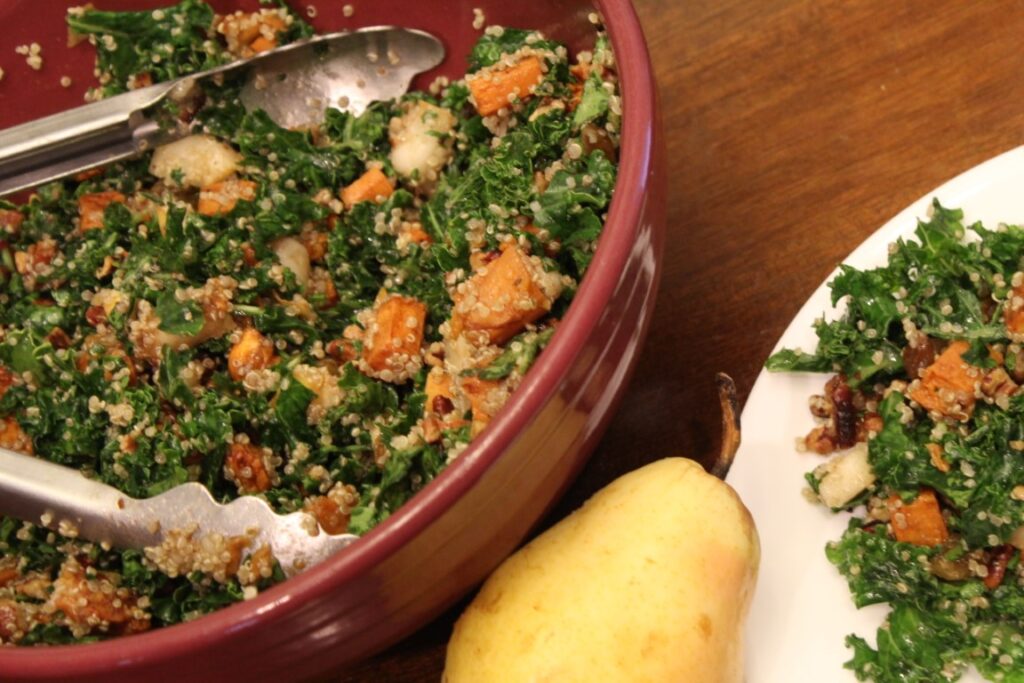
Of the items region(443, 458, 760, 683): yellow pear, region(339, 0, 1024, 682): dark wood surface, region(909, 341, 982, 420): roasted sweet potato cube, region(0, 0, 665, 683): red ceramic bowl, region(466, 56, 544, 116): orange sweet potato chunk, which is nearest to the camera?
region(0, 0, 665, 683): red ceramic bowl

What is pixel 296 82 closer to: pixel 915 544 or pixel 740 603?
pixel 740 603

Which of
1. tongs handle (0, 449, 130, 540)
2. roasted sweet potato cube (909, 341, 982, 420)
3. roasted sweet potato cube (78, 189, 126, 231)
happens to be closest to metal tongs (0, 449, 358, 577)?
tongs handle (0, 449, 130, 540)

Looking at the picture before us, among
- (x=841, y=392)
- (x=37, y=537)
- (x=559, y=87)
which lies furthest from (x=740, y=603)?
(x=37, y=537)

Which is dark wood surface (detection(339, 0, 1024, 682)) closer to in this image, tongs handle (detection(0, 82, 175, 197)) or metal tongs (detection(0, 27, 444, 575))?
metal tongs (detection(0, 27, 444, 575))

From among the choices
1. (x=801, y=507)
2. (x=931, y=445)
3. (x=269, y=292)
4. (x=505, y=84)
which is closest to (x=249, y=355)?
(x=269, y=292)

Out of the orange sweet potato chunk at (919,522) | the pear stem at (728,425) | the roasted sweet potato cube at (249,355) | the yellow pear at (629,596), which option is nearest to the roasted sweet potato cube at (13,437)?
the roasted sweet potato cube at (249,355)

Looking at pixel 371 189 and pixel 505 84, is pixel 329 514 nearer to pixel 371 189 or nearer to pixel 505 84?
pixel 371 189
